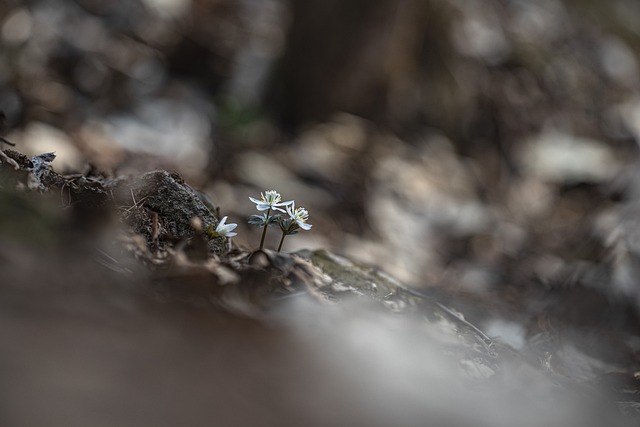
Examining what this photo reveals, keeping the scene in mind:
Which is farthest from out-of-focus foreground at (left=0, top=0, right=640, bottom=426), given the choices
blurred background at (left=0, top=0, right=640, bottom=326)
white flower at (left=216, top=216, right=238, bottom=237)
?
white flower at (left=216, top=216, right=238, bottom=237)

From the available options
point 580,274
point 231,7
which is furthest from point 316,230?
point 231,7

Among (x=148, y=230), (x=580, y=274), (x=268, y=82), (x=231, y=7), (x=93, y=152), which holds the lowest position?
(x=148, y=230)

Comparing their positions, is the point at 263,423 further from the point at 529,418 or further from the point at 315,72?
the point at 315,72

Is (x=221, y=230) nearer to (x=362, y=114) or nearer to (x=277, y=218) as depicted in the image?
(x=277, y=218)

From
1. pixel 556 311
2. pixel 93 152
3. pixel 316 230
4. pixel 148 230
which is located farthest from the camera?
pixel 316 230

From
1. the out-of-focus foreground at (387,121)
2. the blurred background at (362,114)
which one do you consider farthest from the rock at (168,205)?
the blurred background at (362,114)

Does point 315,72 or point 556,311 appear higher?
point 315,72

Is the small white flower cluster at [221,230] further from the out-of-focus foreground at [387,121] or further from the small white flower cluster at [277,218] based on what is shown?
the out-of-focus foreground at [387,121]
